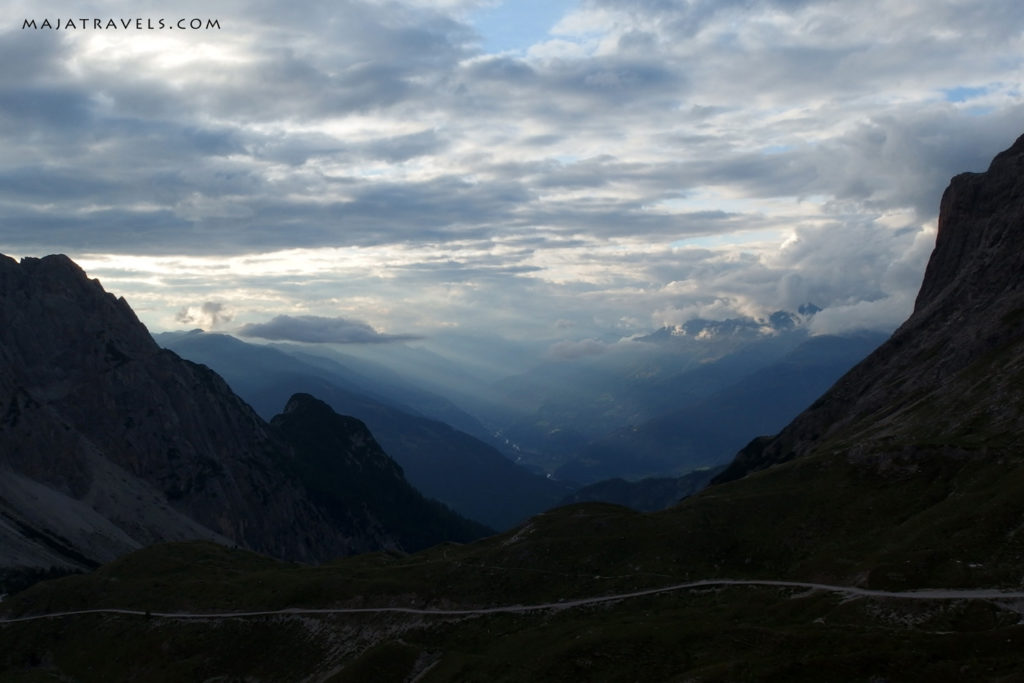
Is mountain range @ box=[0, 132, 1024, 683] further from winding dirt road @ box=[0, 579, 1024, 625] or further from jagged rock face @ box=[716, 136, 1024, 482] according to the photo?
jagged rock face @ box=[716, 136, 1024, 482]

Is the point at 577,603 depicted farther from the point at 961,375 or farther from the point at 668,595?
the point at 961,375

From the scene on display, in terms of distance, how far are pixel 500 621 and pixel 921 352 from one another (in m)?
134

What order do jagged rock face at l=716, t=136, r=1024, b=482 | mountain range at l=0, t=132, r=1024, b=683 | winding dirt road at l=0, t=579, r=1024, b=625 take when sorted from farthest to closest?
jagged rock face at l=716, t=136, r=1024, b=482 → winding dirt road at l=0, t=579, r=1024, b=625 → mountain range at l=0, t=132, r=1024, b=683

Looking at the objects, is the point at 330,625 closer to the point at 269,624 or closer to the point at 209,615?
the point at 269,624

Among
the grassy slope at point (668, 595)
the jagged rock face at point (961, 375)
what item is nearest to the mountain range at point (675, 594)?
the grassy slope at point (668, 595)

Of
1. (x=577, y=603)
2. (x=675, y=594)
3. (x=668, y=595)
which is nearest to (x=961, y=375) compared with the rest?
(x=675, y=594)

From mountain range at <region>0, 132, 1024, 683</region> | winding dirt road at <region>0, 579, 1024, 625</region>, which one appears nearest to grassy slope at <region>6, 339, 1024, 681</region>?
mountain range at <region>0, 132, 1024, 683</region>

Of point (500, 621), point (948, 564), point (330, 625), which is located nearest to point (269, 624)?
point (330, 625)

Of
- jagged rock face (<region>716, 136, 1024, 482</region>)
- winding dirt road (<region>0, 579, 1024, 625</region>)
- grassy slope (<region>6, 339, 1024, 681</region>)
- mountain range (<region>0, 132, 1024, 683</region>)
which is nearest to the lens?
grassy slope (<region>6, 339, 1024, 681</region>)

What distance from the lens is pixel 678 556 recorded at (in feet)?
320

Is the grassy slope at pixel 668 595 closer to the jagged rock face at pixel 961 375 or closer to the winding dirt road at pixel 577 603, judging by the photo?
the jagged rock face at pixel 961 375

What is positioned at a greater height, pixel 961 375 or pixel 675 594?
pixel 961 375

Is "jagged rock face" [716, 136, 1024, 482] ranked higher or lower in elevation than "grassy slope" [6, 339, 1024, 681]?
higher

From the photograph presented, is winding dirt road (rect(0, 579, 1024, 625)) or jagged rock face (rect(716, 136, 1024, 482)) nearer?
winding dirt road (rect(0, 579, 1024, 625))
